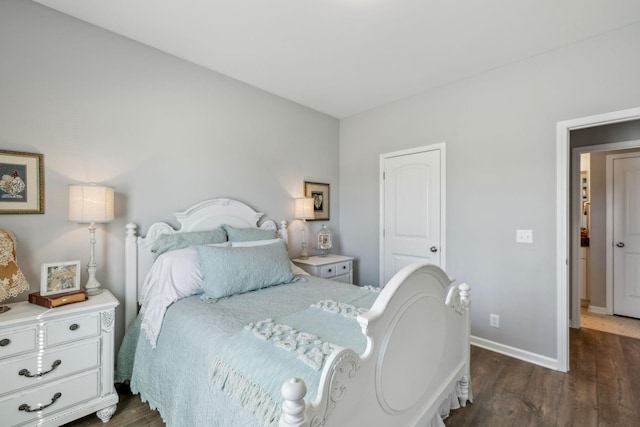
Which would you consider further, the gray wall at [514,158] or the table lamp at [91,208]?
the gray wall at [514,158]

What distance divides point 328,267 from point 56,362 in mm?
2292

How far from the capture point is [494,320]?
2.80 metres

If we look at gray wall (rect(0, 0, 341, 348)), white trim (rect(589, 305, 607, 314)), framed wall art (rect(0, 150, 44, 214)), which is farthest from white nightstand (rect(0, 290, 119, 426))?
white trim (rect(589, 305, 607, 314))

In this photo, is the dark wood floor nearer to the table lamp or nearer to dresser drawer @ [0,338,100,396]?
dresser drawer @ [0,338,100,396]

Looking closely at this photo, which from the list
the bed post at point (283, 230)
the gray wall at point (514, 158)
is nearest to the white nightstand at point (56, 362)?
the bed post at point (283, 230)

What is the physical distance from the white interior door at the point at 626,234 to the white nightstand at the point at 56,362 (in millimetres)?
5283

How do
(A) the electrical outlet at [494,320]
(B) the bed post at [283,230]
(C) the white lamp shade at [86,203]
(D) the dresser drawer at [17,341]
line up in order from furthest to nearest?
(B) the bed post at [283,230], (A) the electrical outlet at [494,320], (C) the white lamp shade at [86,203], (D) the dresser drawer at [17,341]

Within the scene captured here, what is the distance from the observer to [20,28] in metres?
1.89

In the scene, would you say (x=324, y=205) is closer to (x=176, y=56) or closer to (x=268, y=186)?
(x=268, y=186)

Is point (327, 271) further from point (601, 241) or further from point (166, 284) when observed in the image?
point (601, 241)

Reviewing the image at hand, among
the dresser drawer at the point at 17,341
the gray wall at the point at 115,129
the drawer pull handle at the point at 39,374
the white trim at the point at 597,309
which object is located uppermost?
the gray wall at the point at 115,129

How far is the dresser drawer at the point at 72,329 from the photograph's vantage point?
1636 mm

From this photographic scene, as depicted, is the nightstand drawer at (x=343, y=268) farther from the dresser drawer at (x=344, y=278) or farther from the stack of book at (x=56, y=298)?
the stack of book at (x=56, y=298)

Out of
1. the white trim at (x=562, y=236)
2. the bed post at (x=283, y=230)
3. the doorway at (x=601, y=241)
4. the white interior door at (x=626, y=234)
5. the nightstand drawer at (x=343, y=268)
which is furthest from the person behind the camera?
the doorway at (x=601, y=241)
